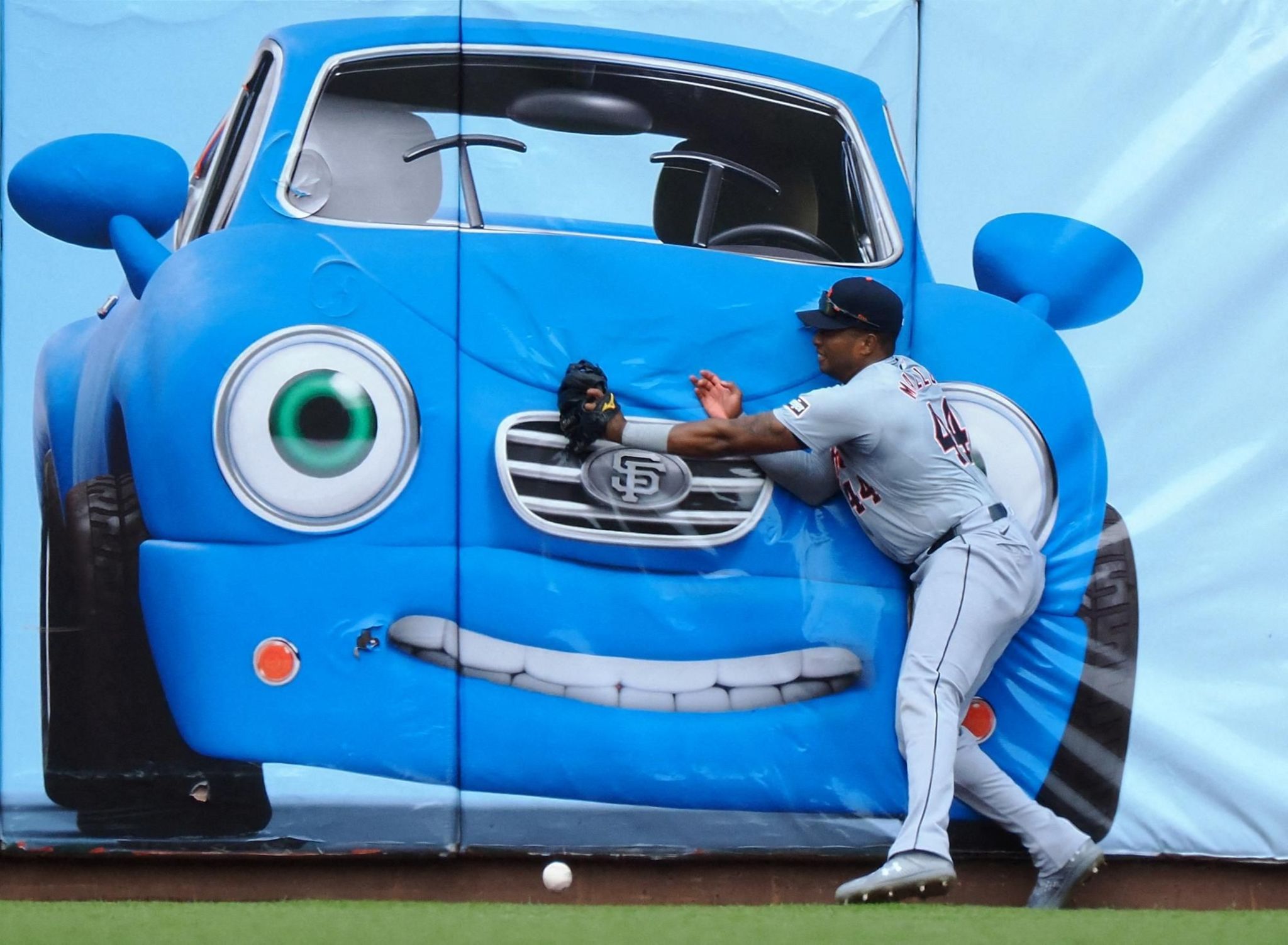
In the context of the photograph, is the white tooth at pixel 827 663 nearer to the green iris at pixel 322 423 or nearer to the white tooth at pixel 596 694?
the white tooth at pixel 596 694

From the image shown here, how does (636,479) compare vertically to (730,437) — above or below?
below

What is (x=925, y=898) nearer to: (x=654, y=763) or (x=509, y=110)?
(x=654, y=763)

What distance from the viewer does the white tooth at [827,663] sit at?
328 cm

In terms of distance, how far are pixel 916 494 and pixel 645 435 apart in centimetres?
69

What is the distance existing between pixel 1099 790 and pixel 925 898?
0.67 meters

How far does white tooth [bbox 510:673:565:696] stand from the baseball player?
594mm

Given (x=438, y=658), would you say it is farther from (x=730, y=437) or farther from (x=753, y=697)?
(x=730, y=437)

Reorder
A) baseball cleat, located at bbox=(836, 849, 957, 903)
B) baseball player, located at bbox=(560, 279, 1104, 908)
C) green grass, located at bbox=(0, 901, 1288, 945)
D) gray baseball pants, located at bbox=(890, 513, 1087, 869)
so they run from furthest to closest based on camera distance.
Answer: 1. baseball player, located at bbox=(560, 279, 1104, 908)
2. gray baseball pants, located at bbox=(890, 513, 1087, 869)
3. baseball cleat, located at bbox=(836, 849, 957, 903)
4. green grass, located at bbox=(0, 901, 1288, 945)

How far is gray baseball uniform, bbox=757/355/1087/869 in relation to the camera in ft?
10.2

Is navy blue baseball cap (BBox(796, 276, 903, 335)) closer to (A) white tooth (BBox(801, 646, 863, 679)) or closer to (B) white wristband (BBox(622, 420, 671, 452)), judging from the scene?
(B) white wristband (BBox(622, 420, 671, 452))

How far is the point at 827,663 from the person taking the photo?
129 inches

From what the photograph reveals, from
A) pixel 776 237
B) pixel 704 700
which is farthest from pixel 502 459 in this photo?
pixel 776 237

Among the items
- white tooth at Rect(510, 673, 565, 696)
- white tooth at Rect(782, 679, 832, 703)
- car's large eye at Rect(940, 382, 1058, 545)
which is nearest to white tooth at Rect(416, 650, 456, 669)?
white tooth at Rect(510, 673, 565, 696)

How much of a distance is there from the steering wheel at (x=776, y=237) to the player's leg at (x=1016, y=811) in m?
1.29
